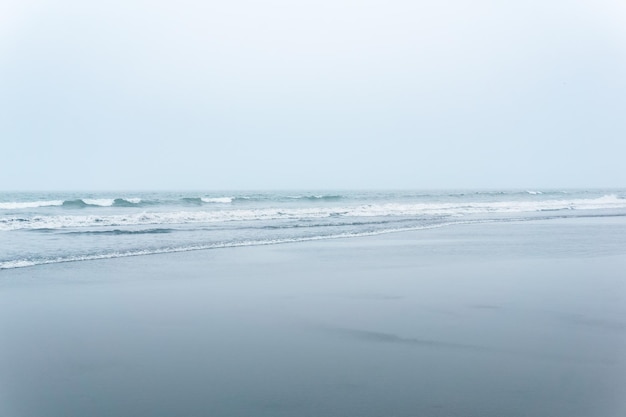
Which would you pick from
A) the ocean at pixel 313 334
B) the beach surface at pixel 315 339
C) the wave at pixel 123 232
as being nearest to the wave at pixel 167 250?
the ocean at pixel 313 334

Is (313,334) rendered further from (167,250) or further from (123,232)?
(123,232)

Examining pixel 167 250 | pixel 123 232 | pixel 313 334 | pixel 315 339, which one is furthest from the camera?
pixel 123 232

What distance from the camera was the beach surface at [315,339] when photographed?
14.9ft

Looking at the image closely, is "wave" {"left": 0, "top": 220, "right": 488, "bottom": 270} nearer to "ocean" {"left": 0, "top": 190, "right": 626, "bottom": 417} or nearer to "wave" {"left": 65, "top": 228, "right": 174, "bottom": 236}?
"ocean" {"left": 0, "top": 190, "right": 626, "bottom": 417}

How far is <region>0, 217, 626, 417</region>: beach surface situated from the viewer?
14.9 feet

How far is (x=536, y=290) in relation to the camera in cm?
903

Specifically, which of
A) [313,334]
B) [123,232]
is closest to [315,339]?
[313,334]

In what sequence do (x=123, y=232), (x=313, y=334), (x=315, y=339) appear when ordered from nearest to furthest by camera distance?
1. (x=315, y=339)
2. (x=313, y=334)
3. (x=123, y=232)

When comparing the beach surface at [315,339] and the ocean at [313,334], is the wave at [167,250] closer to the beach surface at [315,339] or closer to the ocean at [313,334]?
the ocean at [313,334]

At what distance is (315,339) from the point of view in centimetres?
633

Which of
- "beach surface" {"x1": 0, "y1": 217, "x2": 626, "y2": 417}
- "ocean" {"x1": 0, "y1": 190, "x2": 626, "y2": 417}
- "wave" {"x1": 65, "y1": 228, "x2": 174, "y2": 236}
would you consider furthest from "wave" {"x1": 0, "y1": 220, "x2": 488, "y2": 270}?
"wave" {"x1": 65, "y1": 228, "x2": 174, "y2": 236}

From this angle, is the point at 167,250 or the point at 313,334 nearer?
the point at 313,334

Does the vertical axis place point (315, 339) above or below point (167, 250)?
below

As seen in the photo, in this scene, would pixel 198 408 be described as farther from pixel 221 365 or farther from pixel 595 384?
pixel 595 384
